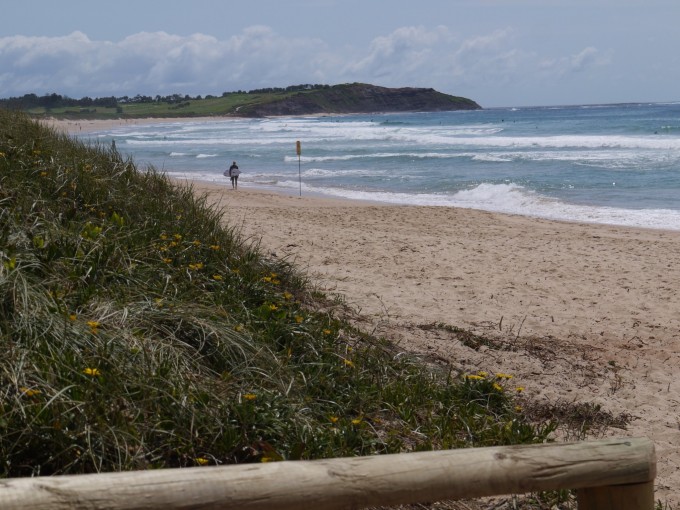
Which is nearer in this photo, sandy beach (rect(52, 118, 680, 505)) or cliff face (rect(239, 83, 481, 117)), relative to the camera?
sandy beach (rect(52, 118, 680, 505))

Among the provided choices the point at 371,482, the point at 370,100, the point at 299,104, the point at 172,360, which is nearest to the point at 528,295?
the point at 172,360

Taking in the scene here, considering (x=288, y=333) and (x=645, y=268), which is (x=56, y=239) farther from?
(x=645, y=268)

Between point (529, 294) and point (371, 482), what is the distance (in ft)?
24.7

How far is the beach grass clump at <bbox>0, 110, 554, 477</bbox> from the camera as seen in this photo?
323cm

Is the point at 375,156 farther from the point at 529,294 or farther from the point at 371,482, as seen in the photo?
the point at 371,482

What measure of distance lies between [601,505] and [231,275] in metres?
3.57

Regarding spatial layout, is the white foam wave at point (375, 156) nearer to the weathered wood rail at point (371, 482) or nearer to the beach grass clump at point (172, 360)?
the beach grass clump at point (172, 360)

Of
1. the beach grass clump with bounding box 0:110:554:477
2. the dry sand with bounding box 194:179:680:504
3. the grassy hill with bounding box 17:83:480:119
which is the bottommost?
the dry sand with bounding box 194:179:680:504

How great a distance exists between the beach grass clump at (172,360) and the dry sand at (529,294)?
94cm

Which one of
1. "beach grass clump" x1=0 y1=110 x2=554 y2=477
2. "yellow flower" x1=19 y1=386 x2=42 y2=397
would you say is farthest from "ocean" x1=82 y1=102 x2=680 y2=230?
"yellow flower" x1=19 y1=386 x2=42 y2=397

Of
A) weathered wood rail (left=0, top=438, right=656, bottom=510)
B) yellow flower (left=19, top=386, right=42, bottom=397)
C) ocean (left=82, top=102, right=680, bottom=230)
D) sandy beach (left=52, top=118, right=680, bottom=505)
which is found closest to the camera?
weathered wood rail (left=0, top=438, right=656, bottom=510)

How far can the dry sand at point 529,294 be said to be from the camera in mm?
6223

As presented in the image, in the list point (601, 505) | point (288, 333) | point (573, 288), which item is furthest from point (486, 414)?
point (573, 288)

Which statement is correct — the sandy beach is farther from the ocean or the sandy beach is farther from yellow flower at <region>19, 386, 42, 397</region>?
yellow flower at <region>19, 386, 42, 397</region>
